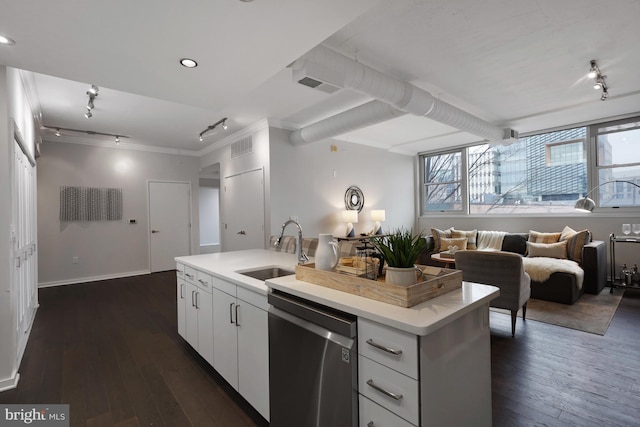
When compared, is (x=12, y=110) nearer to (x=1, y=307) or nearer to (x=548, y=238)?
(x=1, y=307)

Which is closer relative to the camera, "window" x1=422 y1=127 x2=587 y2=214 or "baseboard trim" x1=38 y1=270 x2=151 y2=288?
"baseboard trim" x1=38 y1=270 x2=151 y2=288

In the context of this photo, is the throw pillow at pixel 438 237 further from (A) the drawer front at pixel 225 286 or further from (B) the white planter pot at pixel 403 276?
(B) the white planter pot at pixel 403 276

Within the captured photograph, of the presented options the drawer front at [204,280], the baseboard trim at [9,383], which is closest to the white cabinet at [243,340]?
the drawer front at [204,280]

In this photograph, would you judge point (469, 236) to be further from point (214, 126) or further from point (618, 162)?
point (214, 126)

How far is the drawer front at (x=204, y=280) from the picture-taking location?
90.4 inches

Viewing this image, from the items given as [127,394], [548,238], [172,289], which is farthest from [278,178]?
[548,238]

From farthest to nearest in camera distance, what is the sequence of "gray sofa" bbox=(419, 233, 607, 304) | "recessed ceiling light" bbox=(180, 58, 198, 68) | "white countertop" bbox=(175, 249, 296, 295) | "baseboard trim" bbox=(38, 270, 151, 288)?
"baseboard trim" bbox=(38, 270, 151, 288) < "gray sofa" bbox=(419, 233, 607, 304) < "recessed ceiling light" bbox=(180, 58, 198, 68) < "white countertop" bbox=(175, 249, 296, 295)

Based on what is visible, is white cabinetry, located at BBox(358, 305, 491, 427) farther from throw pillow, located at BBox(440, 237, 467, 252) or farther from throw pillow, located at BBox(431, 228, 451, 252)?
throw pillow, located at BBox(431, 228, 451, 252)

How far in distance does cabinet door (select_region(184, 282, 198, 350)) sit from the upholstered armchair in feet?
8.54

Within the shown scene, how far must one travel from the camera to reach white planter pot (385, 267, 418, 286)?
51.8 inches

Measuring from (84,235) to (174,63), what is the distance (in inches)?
192

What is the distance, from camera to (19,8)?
5.34 ft

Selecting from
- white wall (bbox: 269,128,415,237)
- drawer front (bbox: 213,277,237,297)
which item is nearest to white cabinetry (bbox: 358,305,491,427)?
drawer front (bbox: 213,277,237,297)

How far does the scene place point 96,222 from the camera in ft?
18.6
